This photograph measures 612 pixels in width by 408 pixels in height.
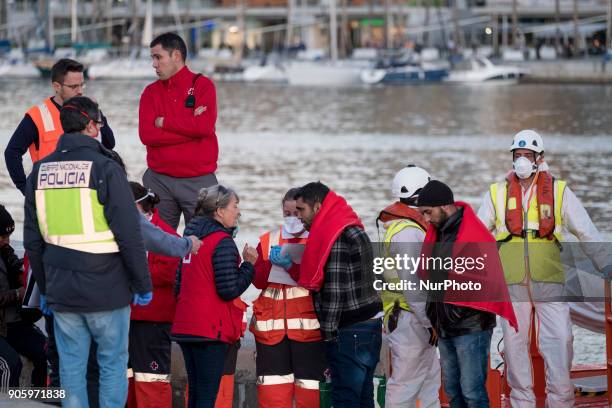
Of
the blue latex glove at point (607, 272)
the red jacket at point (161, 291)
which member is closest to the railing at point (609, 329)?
the blue latex glove at point (607, 272)

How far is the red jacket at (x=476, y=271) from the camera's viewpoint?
312 inches

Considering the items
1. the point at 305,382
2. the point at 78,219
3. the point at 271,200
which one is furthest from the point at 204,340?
the point at 271,200

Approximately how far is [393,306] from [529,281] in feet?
3.49

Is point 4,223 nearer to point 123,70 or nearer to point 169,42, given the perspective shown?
point 169,42

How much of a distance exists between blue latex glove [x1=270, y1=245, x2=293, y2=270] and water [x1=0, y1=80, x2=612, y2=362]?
5.60m

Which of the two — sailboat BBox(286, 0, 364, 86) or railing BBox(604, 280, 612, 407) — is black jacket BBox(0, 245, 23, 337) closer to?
railing BBox(604, 280, 612, 407)

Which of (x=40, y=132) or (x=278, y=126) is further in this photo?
(x=278, y=126)

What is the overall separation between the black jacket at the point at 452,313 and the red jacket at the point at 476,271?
0.10 ft

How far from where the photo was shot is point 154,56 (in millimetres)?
9352

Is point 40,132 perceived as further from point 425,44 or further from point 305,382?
point 425,44

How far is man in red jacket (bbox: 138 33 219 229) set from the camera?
952 centimetres

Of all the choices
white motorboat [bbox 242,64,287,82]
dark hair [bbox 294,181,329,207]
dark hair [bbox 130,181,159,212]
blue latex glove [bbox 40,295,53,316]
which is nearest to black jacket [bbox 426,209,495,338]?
dark hair [bbox 294,181,329,207]

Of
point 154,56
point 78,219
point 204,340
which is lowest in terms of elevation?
point 204,340

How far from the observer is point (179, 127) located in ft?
31.2
